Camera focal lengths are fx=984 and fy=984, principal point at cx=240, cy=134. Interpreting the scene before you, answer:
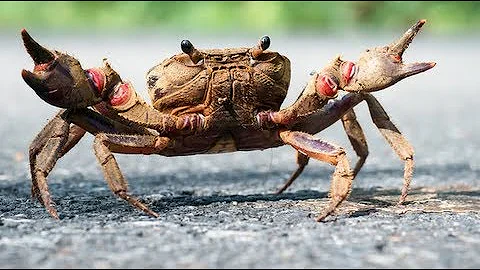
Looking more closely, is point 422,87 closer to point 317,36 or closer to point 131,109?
point 317,36

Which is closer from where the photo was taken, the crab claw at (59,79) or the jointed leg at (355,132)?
the crab claw at (59,79)

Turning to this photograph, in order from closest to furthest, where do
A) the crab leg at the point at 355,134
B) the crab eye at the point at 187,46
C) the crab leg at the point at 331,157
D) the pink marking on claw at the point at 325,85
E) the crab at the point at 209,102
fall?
the crab leg at the point at 331,157 → the crab at the point at 209,102 → the crab eye at the point at 187,46 → the pink marking on claw at the point at 325,85 → the crab leg at the point at 355,134

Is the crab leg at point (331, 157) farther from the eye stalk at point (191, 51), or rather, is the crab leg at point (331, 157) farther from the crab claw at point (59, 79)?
the crab claw at point (59, 79)

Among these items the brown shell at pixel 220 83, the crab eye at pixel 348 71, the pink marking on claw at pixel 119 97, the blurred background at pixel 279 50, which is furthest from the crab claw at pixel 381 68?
the blurred background at pixel 279 50

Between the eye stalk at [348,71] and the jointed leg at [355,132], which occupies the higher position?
the eye stalk at [348,71]

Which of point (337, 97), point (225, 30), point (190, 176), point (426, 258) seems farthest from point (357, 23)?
point (426, 258)

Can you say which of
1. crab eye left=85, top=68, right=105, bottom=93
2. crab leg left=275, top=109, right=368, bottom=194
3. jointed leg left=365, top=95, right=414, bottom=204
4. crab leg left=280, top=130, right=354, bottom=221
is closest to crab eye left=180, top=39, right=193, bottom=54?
crab eye left=85, top=68, right=105, bottom=93

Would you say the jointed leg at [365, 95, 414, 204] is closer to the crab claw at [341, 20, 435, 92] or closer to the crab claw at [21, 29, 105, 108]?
the crab claw at [341, 20, 435, 92]
